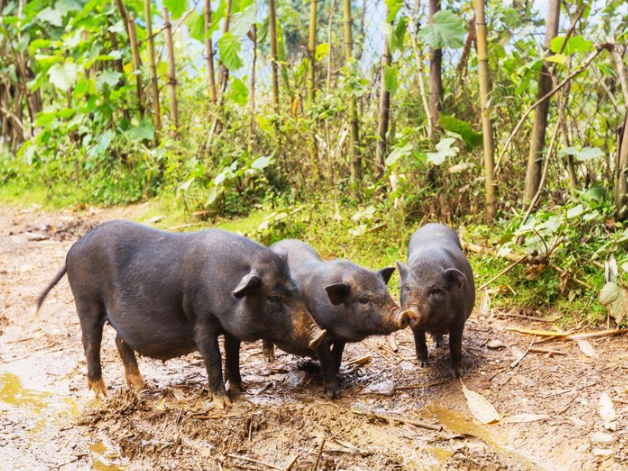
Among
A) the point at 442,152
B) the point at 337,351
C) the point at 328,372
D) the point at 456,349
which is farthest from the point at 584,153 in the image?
the point at 328,372

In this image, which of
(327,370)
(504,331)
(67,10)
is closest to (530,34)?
(504,331)

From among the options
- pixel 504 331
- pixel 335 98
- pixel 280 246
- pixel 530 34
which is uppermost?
pixel 530 34

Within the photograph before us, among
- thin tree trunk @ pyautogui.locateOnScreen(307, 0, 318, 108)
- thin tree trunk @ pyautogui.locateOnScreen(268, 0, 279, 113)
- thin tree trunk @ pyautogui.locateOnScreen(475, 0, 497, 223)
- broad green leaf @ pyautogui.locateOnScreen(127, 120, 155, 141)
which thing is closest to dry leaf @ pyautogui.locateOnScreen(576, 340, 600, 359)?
thin tree trunk @ pyautogui.locateOnScreen(475, 0, 497, 223)

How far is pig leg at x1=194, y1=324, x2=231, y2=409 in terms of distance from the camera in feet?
13.3

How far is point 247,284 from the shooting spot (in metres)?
3.81

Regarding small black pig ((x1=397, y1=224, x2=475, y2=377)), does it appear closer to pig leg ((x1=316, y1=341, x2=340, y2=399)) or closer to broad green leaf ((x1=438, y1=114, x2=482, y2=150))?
pig leg ((x1=316, y1=341, x2=340, y2=399))

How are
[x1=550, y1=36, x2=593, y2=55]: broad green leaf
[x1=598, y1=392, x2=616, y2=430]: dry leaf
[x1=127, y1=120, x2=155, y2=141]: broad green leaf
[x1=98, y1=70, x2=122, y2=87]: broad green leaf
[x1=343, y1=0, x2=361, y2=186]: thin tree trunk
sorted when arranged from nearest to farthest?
[x1=598, y1=392, x2=616, y2=430]: dry leaf
[x1=550, y1=36, x2=593, y2=55]: broad green leaf
[x1=343, y1=0, x2=361, y2=186]: thin tree trunk
[x1=127, y1=120, x2=155, y2=141]: broad green leaf
[x1=98, y1=70, x2=122, y2=87]: broad green leaf

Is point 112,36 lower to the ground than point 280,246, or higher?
higher

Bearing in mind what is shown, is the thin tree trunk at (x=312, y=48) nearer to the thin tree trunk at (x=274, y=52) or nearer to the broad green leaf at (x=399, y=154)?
the thin tree trunk at (x=274, y=52)

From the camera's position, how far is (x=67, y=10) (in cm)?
1195

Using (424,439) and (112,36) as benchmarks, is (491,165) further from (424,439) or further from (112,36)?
(112,36)

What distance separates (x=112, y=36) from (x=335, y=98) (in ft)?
16.0

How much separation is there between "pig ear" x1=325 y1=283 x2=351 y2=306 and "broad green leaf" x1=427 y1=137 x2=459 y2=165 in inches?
86.6

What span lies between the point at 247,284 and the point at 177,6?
6471mm
